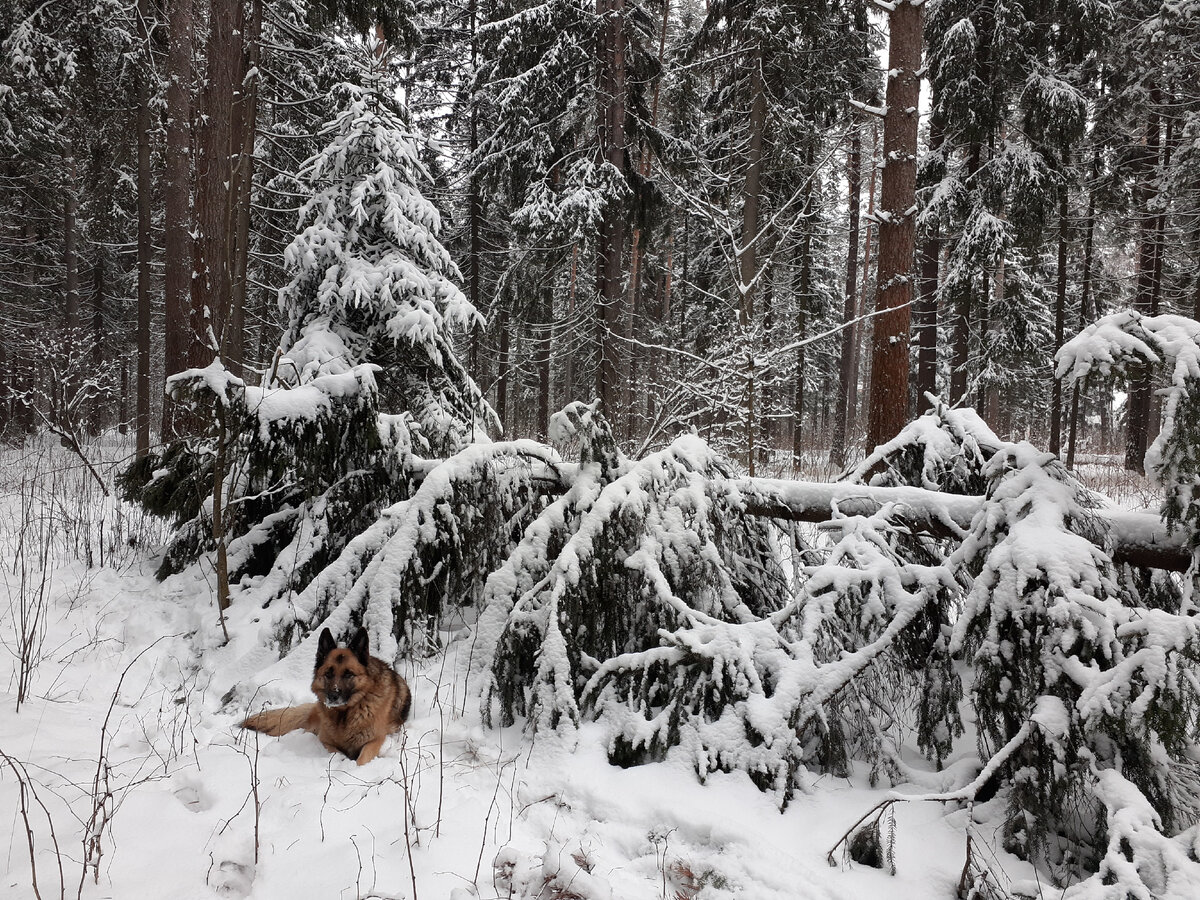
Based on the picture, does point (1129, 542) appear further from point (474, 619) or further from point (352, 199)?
point (352, 199)

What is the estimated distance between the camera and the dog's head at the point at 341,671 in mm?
3025

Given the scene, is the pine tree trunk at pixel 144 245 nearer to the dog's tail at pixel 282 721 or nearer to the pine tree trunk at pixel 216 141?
the pine tree trunk at pixel 216 141

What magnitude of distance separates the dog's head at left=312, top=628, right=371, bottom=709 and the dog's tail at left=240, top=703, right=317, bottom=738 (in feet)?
0.70

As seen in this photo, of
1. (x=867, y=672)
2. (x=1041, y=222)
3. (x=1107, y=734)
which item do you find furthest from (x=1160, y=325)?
(x=1041, y=222)

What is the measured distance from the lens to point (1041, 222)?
13461 millimetres

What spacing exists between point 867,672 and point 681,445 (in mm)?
1685

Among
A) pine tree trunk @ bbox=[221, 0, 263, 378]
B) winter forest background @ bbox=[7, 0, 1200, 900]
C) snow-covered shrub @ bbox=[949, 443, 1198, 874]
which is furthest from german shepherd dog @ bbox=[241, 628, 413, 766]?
snow-covered shrub @ bbox=[949, 443, 1198, 874]

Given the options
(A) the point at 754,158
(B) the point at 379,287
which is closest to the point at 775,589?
(B) the point at 379,287

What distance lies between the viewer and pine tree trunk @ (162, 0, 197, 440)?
7.59m

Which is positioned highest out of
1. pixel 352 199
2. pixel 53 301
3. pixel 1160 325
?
pixel 53 301

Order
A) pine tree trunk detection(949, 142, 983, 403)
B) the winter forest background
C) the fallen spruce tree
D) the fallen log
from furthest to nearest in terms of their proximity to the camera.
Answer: pine tree trunk detection(949, 142, 983, 403), the fallen log, the fallen spruce tree, the winter forest background

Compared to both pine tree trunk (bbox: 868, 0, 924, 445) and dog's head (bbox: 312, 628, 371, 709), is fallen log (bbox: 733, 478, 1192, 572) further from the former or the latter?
pine tree trunk (bbox: 868, 0, 924, 445)

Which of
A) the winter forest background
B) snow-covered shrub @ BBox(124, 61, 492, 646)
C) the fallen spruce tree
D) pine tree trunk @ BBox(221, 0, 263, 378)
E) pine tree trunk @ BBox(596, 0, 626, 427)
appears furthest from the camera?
pine tree trunk @ BBox(596, 0, 626, 427)

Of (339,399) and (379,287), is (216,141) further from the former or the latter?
(339,399)
